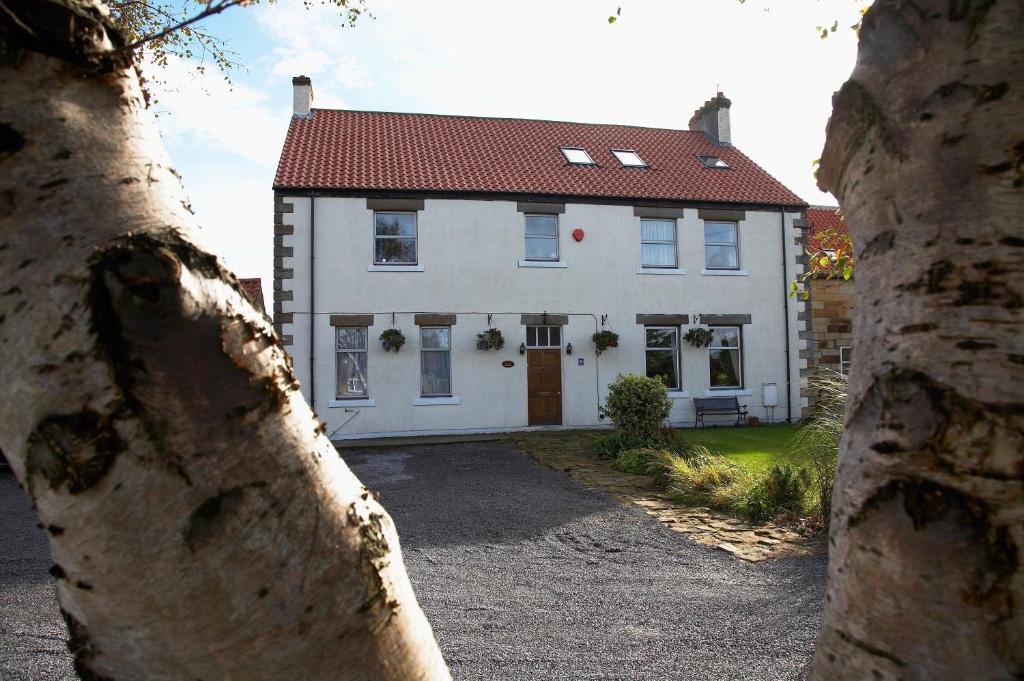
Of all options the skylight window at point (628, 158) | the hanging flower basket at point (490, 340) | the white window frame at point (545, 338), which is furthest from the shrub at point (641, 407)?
the skylight window at point (628, 158)

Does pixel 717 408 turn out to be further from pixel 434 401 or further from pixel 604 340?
pixel 434 401

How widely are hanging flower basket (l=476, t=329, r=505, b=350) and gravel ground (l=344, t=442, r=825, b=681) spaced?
22.5 ft

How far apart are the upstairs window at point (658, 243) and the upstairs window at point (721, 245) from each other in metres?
0.91

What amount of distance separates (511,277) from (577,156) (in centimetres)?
435

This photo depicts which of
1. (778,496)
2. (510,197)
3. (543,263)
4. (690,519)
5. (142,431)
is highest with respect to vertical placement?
(510,197)

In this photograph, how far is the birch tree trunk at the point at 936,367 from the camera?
2.34ft

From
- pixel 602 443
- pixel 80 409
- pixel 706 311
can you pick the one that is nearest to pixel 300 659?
pixel 80 409

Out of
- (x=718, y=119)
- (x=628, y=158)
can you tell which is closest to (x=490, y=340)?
(x=628, y=158)

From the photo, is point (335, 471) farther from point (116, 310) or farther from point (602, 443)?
point (602, 443)

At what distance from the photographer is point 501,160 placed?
16281 mm

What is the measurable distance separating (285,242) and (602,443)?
25.9 ft

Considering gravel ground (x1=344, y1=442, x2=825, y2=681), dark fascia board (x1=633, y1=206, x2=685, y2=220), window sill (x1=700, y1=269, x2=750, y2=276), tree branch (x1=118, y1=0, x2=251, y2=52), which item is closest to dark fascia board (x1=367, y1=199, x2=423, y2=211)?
dark fascia board (x1=633, y1=206, x2=685, y2=220)

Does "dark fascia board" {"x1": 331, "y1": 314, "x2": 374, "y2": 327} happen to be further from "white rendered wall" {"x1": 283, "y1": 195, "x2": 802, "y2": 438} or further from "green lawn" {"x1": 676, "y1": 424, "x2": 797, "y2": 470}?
"green lawn" {"x1": 676, "y1": 424, "x2": 797, "y2": 470}

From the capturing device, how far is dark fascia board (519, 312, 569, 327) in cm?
1477
